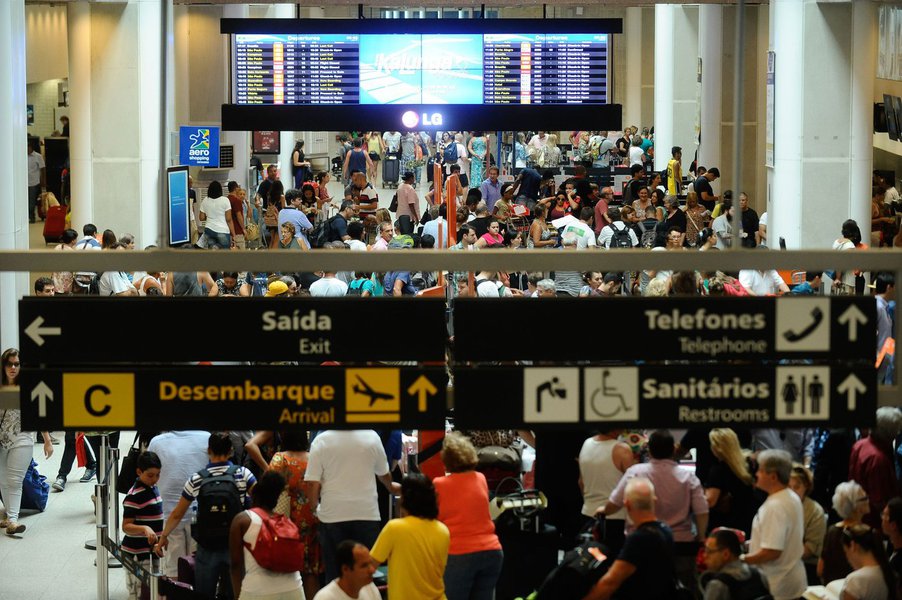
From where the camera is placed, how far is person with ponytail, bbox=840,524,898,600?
7203mm

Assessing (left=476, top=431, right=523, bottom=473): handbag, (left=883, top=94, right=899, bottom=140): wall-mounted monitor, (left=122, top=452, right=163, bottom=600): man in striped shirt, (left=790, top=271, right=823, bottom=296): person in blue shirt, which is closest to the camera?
(left=122, top=452, right=163, bottom=600): man in striped shirt

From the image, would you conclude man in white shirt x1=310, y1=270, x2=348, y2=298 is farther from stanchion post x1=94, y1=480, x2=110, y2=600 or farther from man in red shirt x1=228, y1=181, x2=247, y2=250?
man in red shirt x1=228, y1=181, x2=247, y2=250

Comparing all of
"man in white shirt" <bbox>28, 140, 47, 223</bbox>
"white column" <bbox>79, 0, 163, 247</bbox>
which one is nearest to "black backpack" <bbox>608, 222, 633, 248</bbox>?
"white column" <bbox>79, 0, 163, 247</bbox>

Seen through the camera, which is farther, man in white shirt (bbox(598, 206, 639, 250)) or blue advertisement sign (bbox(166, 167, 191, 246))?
man in white shirt (bbox(598, 206, 639, 250))

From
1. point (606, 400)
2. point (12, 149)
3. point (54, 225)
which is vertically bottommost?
point (606, 400)

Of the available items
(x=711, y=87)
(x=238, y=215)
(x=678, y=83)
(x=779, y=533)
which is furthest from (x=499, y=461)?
(x=678, y=83)

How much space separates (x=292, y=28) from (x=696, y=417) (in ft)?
40.0

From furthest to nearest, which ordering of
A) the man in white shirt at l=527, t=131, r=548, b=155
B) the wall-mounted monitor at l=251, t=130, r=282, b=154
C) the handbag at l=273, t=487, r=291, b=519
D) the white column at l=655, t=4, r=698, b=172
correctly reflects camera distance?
the white column at l=655, t=4, r=698, b=172 < the man in white shirt at l=527, t=131, r=548, b=155 < the wall-mounted monitor at l=251, t=130, r=282, b=154 < the handbag at l=273, t=487, r=291, b=519

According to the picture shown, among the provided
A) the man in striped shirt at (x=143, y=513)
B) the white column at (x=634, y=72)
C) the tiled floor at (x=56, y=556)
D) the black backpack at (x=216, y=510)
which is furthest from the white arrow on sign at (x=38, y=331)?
the white column at (x=634, y=72)

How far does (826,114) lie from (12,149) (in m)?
8.98

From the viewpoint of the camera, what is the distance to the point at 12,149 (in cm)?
1347

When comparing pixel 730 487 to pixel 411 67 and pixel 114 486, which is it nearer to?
pixel 114 486

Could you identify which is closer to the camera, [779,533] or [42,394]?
[42,394]

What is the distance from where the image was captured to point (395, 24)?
53.7ft
